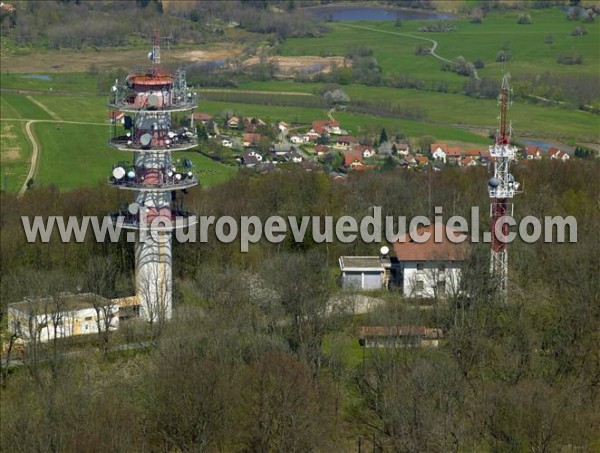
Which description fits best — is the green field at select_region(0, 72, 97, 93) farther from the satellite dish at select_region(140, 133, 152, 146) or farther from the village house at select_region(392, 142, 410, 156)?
the satellite dish at select_region(140, 133, 152, 146)

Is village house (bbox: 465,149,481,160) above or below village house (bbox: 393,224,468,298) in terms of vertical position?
below

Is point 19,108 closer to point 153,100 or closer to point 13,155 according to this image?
point 13,155

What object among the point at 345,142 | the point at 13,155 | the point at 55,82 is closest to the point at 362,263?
the point at 345,142

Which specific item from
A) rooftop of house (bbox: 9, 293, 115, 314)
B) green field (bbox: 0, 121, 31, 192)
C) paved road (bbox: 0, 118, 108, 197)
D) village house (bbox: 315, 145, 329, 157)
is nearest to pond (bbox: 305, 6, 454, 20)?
paved road (bbox: 0, 118, 108, 197)

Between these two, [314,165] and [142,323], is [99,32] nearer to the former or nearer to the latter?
[314,165]

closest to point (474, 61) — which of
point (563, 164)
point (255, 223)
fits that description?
point (563, 164)
